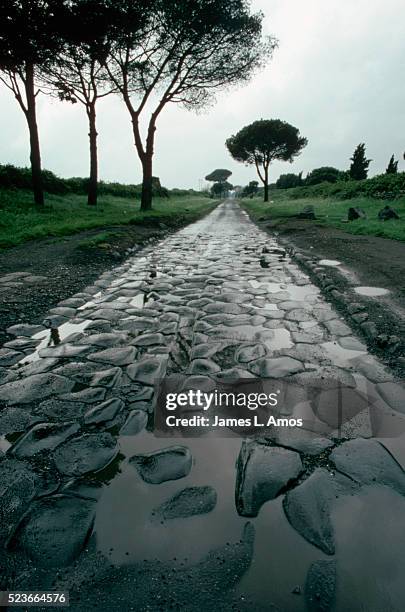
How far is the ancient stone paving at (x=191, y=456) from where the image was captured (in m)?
1.42

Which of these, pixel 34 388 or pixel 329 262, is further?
A: pixel 329 262

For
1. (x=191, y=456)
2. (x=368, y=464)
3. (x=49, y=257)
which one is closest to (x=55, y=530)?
(x=191, y=456)

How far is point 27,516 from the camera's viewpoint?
1577mm

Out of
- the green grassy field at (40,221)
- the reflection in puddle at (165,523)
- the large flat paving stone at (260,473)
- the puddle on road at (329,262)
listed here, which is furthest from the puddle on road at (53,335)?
the green grassy field at (40,221)

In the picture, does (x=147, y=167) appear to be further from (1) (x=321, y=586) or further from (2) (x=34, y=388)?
(1) (x=321, y=586)

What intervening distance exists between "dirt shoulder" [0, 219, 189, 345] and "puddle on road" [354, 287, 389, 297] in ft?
13.5

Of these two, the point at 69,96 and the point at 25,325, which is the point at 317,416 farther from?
the point at 69,96

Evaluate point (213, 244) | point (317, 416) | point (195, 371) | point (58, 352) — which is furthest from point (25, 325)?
point (213, 244)

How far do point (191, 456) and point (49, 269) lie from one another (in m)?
5.17

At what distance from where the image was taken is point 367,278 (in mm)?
5402

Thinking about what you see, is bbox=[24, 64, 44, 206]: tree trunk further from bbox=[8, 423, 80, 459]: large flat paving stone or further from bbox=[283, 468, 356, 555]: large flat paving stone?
bbox=[283, 468, 356, 555]: large flat paving stone

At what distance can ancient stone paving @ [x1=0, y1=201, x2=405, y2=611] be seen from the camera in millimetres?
1423

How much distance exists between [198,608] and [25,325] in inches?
134

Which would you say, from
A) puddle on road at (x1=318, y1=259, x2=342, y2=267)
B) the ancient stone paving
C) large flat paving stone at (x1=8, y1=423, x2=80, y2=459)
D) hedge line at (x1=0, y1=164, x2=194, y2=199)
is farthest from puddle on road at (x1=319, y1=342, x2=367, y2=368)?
hedge line at (x1=0, y1=164, x2=194, y2=199)
